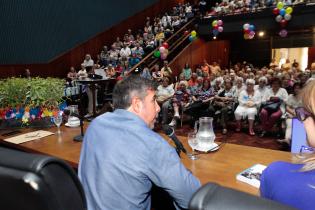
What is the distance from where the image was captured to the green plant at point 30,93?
252cm

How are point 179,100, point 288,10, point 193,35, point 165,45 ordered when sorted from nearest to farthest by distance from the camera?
point 179,100 → point 288,10 → point 165,45 → point 193,35

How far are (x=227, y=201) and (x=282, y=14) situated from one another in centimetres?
980

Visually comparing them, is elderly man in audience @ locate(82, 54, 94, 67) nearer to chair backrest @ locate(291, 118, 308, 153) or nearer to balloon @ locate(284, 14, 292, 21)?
balloon @ locate(284, 14, 292, 21)

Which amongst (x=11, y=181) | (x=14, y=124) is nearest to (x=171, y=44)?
(x=14, y=124)

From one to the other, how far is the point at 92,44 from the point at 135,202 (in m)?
11.1

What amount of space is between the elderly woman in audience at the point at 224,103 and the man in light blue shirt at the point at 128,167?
4.13 metres

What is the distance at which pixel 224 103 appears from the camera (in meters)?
5.31

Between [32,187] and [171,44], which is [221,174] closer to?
[32,187]

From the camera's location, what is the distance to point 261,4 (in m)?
9.78

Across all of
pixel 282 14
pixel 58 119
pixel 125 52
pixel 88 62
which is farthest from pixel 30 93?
pixel 282 14

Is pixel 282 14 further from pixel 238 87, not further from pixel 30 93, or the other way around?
pixel 30 93

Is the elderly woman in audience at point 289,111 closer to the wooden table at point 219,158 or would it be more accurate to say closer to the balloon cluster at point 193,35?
the wooden table at point 219,158

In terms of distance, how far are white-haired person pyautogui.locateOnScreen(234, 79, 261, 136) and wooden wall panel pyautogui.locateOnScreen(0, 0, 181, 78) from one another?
761 centimetres

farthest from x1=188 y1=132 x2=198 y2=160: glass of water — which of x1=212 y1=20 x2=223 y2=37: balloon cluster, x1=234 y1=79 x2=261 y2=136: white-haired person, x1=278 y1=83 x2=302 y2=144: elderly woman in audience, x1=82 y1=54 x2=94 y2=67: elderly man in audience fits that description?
x1=212 y1=20 x2=223 y2=37: balloon cluster
